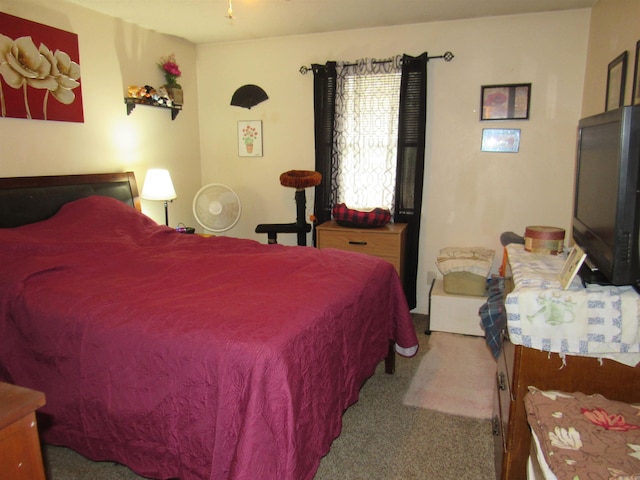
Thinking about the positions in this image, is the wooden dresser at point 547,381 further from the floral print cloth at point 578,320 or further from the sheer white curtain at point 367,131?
the sheer white curtain at point 367,131

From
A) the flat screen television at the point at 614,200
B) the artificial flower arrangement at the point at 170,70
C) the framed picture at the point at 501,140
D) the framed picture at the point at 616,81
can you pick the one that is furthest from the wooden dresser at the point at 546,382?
the artificial flower arrangement at the point at 170,70

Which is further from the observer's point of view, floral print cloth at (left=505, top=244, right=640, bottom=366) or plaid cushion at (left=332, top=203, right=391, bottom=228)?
plaid cushion at (left=332, top=203, right=391, bottom=228)

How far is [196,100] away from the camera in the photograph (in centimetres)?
427

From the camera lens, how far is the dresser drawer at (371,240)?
3441mm

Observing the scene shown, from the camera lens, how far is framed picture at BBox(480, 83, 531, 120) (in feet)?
11.0

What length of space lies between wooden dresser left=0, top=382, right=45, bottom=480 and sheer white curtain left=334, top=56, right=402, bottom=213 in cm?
311

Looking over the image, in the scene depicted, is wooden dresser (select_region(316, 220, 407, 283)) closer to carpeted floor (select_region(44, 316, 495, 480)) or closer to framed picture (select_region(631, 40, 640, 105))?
carpeted floor (select_region(44, 316, 495, 480))

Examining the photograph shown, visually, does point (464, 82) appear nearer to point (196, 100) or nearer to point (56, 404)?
point (196, 100)

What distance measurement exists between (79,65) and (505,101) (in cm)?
306

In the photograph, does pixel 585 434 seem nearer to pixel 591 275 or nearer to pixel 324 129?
pixel 591 275

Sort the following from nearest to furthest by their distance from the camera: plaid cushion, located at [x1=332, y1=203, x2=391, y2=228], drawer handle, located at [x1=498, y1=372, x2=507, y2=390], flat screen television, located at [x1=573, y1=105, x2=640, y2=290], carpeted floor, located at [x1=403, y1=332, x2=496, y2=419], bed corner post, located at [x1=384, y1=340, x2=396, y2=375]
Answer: flat screen television, located at [x1=573, y1=105, x2=640, y2=290] < drawer handle, located at [x1=498, y1=372, x2=507, y2=390] < carpeted floor, located at [x1=403, y1=332, x2=496, y2=419] < bed corner post, located at [x1=384, y1=340, x2=396, y2=375] < plaid cushion, located at [x1=332, y1=203, x2=391, y2=228]

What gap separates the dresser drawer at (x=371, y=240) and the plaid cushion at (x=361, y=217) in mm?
40

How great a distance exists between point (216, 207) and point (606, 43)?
2.87 metres

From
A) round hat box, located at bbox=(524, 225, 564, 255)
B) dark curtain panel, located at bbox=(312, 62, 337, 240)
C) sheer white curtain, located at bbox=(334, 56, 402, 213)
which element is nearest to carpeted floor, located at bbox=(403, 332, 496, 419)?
round hat box, located at bbox=(524, 225, 564, 255)
